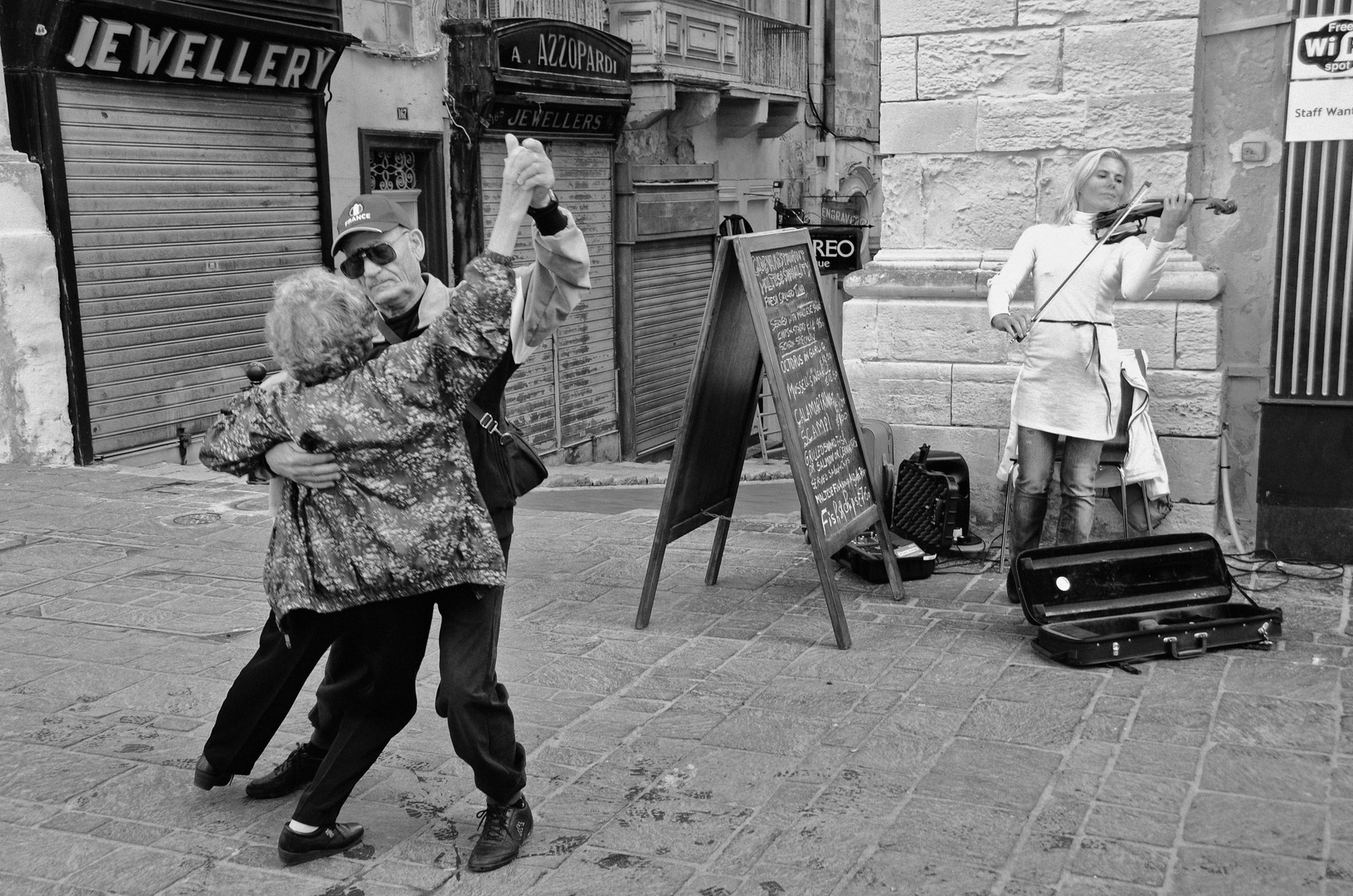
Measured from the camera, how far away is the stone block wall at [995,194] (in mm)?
6105

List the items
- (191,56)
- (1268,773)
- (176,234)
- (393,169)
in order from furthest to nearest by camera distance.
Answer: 1. (393,169)
2. (176,234)
3. (191,56)
4. (1268,773)

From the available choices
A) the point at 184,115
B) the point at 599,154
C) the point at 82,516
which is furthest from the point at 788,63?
the point at 82,516

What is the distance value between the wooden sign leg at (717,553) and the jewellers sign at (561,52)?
9178 mm

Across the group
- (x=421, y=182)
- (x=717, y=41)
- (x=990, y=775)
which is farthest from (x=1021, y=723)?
(x=717, y=41)

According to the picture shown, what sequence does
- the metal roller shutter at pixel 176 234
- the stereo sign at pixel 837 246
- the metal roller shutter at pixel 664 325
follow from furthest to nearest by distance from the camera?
the stereo sign at pixel 837 246 < the metal roller shutter at pixel 664 325 < the metal roller shutter at pixel 176 234

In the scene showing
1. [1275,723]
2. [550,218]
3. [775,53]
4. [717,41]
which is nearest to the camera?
[550,218]

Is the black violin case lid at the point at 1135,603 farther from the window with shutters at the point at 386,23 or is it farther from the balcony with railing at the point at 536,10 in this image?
the balcony with railing at the point at 536,10

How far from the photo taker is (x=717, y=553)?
583 cm

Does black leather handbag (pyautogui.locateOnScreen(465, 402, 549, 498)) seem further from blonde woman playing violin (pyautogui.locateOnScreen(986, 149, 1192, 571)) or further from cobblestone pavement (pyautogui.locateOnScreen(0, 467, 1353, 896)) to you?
blonde woman playing violin (pyautogui.locateOnScreen(986, 149, 1192, 571))

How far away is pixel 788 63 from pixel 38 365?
45.3ft

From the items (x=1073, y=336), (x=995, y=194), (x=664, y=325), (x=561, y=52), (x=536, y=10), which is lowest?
(x=664, y=325)

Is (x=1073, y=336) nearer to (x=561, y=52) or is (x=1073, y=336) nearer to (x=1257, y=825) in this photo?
(x=1257, y=825)

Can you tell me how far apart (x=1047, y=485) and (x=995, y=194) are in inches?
66.9

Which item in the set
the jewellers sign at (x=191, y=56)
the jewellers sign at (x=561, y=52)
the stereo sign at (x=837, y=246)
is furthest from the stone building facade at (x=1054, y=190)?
the stereo sign at (x=837, y=246)
